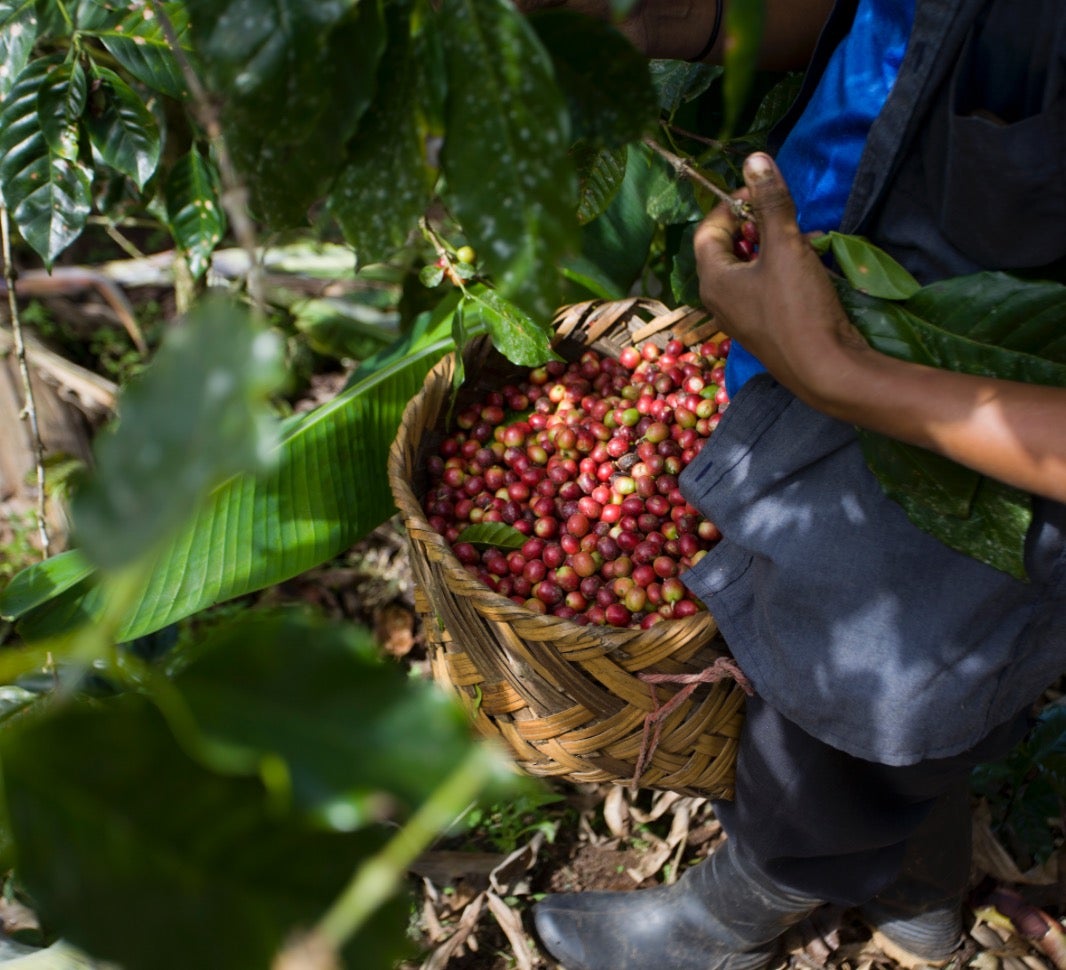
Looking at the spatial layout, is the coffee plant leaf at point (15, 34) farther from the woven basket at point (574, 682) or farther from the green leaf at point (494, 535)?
the green leaf at point (494, 535)

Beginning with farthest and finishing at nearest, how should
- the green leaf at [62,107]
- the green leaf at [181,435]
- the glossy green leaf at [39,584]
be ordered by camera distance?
1. the glossy green leaf at [39,584]
2. the green leaf at [62,107]
3. the green leaf at [181,435]

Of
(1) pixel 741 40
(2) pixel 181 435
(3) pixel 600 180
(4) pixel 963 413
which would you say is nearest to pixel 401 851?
(2) pixel 181 435

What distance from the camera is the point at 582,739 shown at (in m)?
1.40

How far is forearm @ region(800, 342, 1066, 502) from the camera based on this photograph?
31.9 inches

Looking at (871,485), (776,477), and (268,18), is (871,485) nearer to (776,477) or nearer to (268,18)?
(776,477)

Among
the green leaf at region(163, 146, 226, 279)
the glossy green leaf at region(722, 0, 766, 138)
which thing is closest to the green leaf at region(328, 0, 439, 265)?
the glossy green leaf at region(722, 0, 766, 138)

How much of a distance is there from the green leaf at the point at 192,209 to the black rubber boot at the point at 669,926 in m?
1.43

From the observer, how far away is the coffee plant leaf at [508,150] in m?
0.48

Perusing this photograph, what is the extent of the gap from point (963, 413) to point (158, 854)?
2.52 feet

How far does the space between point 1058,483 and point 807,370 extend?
0.25 meters

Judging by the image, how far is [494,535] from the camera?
5.15ft

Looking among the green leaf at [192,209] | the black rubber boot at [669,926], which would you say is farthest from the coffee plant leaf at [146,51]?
the black rubber boot at [669,926]

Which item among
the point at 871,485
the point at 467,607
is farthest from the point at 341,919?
the point at 467,607

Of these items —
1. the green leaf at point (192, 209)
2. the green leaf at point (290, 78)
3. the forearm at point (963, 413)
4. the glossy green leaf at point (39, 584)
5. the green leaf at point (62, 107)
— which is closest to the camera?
the green leaf at point (290, 78)
